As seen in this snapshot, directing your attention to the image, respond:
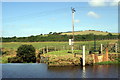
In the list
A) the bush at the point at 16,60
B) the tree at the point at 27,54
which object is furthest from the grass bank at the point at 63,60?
the bush at the point at 16,60

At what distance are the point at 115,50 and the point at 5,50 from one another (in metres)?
28.0

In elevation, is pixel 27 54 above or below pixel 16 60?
above

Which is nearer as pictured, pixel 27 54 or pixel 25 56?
pixel 25 56

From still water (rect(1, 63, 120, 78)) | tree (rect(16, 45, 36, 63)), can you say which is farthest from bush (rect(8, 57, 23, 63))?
still water (rect(1, 63, 120, 78))

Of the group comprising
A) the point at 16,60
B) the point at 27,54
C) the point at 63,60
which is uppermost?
the point at 27,54

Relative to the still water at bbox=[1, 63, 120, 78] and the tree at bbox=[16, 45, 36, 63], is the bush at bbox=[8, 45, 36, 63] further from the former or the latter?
the still water at bbox=[1, 63, 120, 78]

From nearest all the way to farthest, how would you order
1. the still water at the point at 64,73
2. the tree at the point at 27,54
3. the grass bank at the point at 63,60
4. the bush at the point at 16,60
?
1. the still water at the point at 64,73
2. the grass bank at the point at 63,60
3. the tree at the point at 27,54
4. the bush at the point at 16,60

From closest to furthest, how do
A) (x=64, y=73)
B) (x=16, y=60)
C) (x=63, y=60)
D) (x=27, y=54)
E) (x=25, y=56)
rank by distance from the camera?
(x=64, y=73), (x=63, y=60), (x=25, y=56), (x=27, y=54), (x=16, y=60)

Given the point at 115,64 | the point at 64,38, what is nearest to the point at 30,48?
the point at 115,64

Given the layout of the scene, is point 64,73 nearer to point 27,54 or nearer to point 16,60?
point 27,54

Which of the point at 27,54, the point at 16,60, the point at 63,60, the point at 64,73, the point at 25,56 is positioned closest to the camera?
the point at 64,73

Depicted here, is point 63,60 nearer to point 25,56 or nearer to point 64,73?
point 64,73

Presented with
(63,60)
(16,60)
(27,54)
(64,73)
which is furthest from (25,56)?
(64,73)

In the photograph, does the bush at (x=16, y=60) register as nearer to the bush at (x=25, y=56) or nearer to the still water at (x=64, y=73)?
the bush at (x=25, y=56)
